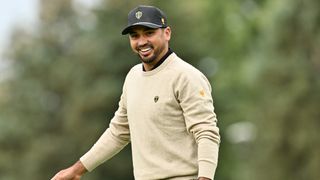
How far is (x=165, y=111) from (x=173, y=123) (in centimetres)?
9

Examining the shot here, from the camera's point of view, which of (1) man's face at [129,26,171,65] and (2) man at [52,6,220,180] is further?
(1) man's face at [129,26,171,65]

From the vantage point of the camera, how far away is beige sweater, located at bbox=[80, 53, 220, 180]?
322 inches

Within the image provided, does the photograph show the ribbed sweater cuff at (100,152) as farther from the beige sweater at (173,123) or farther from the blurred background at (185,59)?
the blurred background at (185,59)

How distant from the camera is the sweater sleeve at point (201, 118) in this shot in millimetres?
8117

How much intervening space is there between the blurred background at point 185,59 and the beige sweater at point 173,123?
23.8m

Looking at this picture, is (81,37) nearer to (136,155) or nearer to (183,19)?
(183,19)

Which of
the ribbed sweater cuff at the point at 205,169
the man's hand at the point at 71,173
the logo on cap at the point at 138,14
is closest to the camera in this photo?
the ribbed sweater cuff at the point at 205,169

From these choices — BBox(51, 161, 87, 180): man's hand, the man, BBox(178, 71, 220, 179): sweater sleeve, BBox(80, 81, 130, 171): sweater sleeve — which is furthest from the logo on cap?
BBox(51, 161, 87, 180): man's hand

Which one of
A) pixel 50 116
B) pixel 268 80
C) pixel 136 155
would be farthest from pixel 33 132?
pixel 136 155

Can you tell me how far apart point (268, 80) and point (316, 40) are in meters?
1.65

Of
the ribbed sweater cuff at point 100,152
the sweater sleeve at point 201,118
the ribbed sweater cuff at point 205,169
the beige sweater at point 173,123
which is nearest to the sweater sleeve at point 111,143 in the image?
the ribbed sweater cuff at point 100,152

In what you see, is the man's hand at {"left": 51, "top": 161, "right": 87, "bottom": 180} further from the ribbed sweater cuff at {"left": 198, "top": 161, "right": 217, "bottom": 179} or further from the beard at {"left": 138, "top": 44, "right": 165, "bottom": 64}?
the ribbed sweater cuff at {"left": 198, "top": 161, "right": 217, "bottom": 179}

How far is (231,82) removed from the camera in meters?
44.8

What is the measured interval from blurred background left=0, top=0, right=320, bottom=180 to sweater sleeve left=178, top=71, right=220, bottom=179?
23904 millimetres
